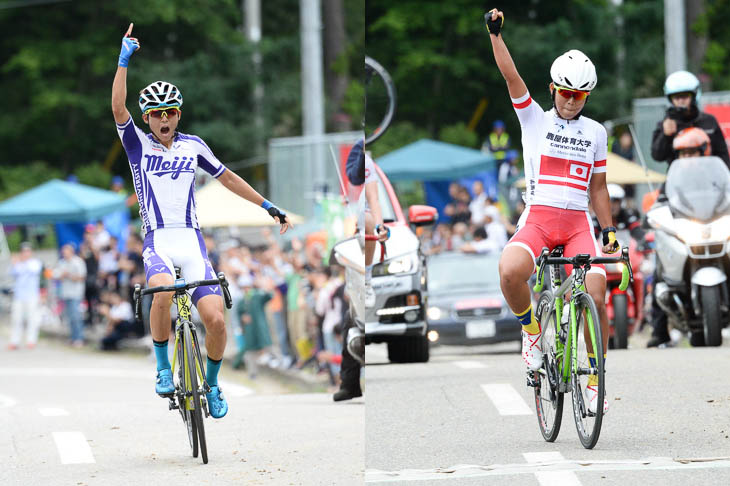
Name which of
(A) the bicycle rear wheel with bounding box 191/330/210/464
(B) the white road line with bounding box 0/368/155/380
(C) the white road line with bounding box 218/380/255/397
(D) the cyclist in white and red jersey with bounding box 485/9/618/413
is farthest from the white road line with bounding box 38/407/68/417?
(B) the white road line with bounding box 0/368/155/380

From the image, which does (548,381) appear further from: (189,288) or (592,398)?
(189,288)

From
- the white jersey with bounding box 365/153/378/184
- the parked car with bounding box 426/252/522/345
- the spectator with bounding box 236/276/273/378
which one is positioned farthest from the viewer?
the spectator with bounding box 236/276/273/378

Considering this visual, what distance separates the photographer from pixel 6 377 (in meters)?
21.0

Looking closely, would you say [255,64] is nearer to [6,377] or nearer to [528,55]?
[6,377]

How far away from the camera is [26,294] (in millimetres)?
26266

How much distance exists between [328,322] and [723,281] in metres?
7.83

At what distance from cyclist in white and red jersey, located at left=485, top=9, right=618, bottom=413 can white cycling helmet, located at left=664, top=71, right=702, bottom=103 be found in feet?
4.03

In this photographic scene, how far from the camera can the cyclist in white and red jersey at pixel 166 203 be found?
7.79 metres

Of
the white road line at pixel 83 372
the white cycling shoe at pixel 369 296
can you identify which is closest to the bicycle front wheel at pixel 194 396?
the white cycling shoe at pixel 369 296

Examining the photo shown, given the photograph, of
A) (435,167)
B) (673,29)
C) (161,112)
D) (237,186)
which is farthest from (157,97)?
(673,29)

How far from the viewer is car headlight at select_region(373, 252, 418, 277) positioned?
9.13 meters

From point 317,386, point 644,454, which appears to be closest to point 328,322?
point 317,386

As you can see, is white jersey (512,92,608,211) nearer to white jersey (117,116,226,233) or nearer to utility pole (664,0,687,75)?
white jersey (117,116,226,233)

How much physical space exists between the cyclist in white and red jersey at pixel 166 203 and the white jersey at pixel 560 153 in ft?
4.82
